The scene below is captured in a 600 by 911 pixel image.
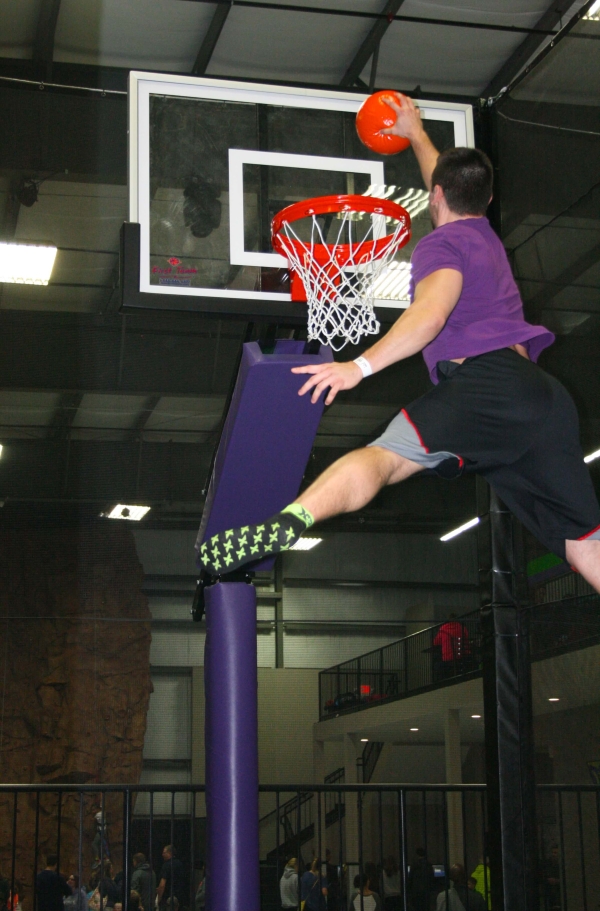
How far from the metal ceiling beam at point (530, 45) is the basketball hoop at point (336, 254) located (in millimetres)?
2512

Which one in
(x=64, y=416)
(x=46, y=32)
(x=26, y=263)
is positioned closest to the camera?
(x=46, y=32)

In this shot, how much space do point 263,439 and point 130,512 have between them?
14.4 ft

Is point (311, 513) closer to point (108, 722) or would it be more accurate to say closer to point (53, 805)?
point (108, 722)

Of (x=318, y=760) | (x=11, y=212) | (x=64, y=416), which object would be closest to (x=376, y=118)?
(x=11, y=212)

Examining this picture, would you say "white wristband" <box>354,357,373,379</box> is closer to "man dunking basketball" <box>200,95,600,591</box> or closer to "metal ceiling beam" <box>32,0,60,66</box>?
"man dunking basketball" <box>200,95,600,591</box>

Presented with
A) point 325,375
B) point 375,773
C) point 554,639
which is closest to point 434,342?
point 325,375

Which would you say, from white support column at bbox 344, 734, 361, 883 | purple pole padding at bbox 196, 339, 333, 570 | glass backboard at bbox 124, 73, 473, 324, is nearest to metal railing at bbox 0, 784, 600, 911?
white support column at bbox 344, 734, 361, 883

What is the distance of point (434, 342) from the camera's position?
2.63 m

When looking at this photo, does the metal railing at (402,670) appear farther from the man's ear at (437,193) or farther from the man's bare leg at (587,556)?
the man's ear at (437,193)

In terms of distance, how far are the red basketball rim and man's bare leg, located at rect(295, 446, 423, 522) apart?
1.11 meters

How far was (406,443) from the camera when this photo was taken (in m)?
2.41

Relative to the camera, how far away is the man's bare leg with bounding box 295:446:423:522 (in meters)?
2.27

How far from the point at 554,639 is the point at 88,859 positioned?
212 inches

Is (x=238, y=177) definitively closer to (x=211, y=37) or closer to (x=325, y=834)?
(x=211, y=37)
